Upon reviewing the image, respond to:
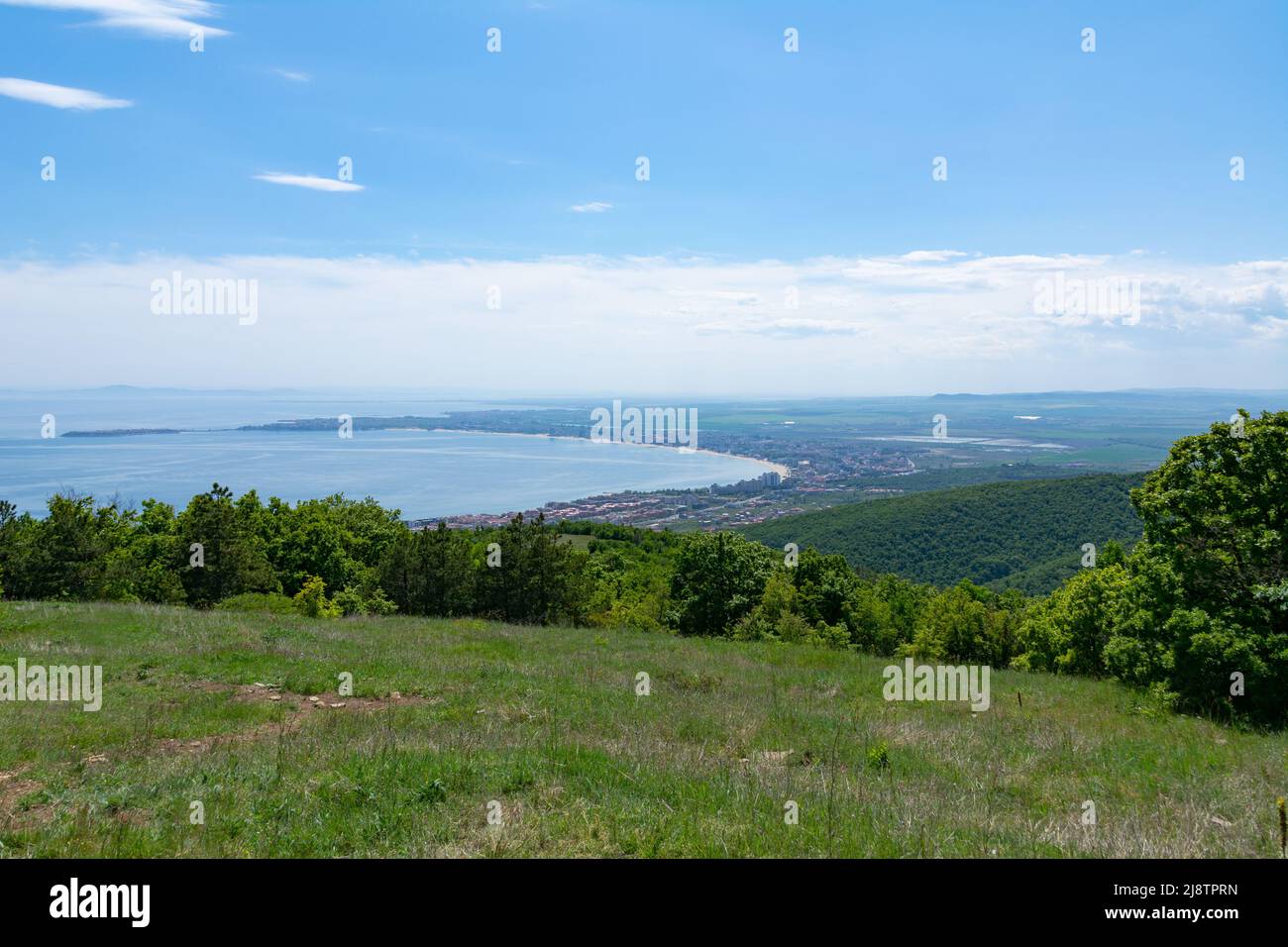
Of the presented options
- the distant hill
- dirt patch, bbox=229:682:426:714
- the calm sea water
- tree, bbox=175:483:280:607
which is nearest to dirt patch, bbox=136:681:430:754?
dirt patch, bbox=229:682:426:714

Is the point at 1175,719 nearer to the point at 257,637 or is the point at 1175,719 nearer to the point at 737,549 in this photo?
the point at 257,637

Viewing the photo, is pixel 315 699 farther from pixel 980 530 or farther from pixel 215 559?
pixel 980 530

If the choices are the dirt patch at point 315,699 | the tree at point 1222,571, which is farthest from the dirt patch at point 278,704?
the tree at point 1222,571

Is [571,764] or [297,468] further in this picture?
[297,468]

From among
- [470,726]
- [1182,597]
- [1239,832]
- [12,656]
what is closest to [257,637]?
[12,656]

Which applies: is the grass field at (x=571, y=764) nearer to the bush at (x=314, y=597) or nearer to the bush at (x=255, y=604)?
the bush at (x=255, y=604)

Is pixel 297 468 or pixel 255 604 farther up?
pixel 297 468

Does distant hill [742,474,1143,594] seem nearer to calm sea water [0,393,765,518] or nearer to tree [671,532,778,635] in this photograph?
tree [671,532,778,635]

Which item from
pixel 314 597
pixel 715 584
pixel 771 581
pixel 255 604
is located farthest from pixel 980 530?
pixel 255 604
